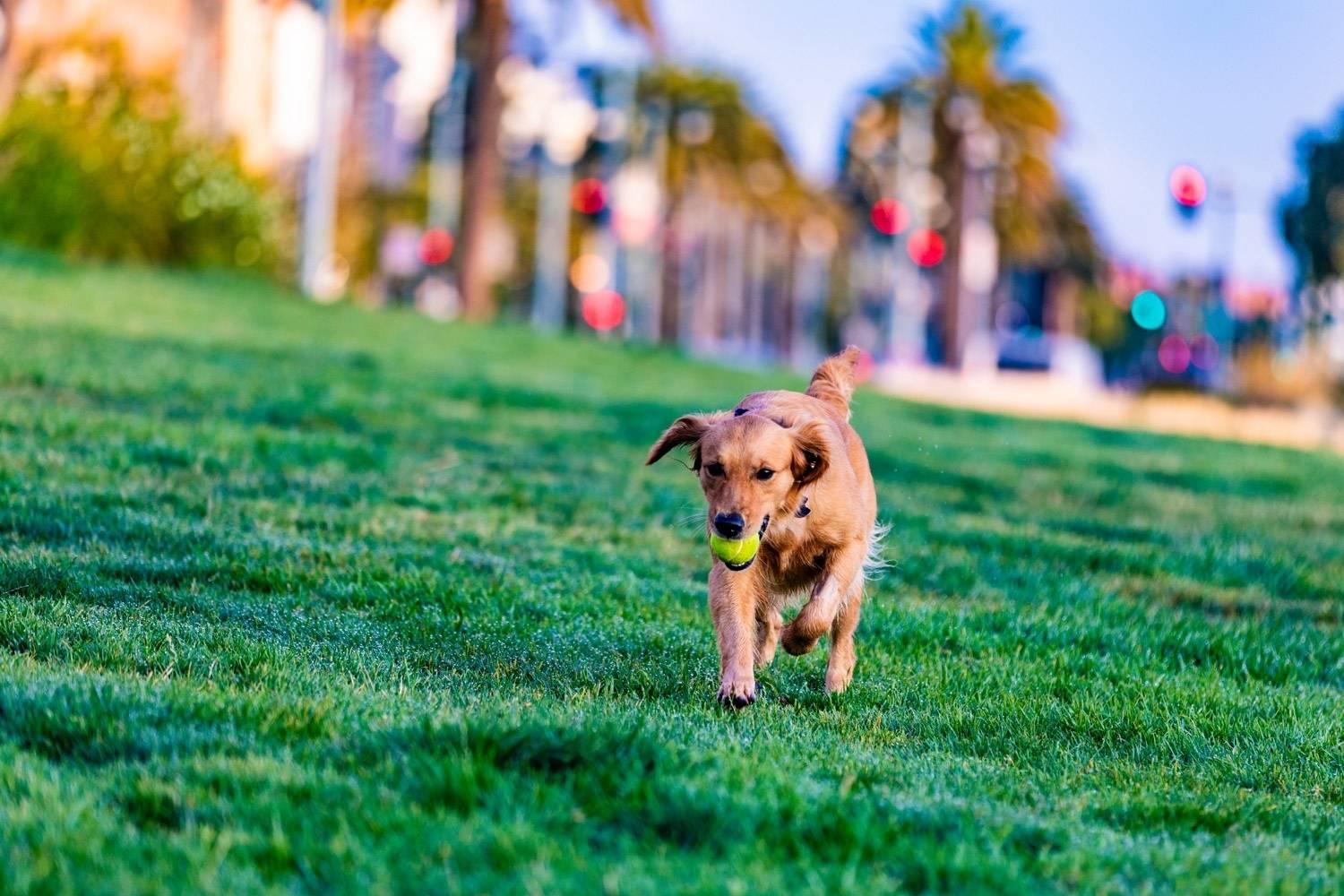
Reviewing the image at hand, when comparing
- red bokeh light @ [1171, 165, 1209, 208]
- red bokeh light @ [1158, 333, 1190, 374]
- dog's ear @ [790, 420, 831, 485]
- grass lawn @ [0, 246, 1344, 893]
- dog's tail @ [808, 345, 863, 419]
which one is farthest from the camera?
red bokeh light @ [1158, 333, 1190, 374]

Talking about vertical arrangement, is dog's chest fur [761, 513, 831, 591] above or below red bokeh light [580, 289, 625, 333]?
below

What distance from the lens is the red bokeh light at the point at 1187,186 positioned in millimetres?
28234

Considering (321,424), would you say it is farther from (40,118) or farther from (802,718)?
(40,118)

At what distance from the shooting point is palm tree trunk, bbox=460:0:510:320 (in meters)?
28.4

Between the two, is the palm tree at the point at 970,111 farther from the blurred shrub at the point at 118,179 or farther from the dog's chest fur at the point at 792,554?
the dog's chest fur at the point at 792,554

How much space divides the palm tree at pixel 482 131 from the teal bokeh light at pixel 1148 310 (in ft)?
50.0

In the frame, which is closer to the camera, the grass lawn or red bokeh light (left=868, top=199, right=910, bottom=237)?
the grass lawn

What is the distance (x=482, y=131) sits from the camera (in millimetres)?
28297

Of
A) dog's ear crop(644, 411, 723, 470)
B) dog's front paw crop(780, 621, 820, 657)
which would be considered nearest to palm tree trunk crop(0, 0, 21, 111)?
dog's ear crop(644, 411, 723, 470)

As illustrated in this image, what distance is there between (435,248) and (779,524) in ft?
159

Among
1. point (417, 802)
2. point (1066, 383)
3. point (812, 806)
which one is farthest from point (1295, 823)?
point (1066, 383)

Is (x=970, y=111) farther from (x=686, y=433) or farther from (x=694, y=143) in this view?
(x=686, y=433)

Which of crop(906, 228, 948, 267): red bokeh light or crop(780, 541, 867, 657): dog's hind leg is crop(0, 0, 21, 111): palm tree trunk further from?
crop(906, 228, 948, 267): red bokeh light

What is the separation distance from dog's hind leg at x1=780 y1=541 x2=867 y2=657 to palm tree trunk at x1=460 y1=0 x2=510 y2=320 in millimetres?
23470
